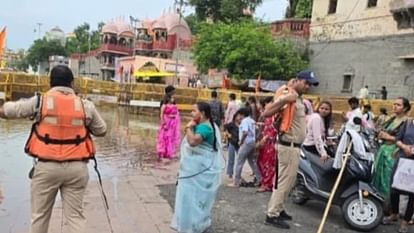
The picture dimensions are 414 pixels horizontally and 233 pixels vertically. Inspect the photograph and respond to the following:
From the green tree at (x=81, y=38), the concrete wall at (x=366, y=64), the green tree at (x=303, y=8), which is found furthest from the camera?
the green tree at (x=81, y=38)

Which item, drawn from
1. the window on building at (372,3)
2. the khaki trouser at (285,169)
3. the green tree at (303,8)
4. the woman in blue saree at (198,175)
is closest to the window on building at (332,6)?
the window on building at (372,3)

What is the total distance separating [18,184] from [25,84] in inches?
966

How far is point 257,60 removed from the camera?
88.6 feet

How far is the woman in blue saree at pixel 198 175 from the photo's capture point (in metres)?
5.39

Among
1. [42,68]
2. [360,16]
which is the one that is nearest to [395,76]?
[360,16]

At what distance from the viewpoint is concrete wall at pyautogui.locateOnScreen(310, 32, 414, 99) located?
22547mm

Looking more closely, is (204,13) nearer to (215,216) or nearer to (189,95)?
(189,95)

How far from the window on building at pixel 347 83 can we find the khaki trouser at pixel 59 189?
75.5ft

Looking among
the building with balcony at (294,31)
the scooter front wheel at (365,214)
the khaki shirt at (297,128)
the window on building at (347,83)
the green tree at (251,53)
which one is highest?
the building with balcony at (294,31)

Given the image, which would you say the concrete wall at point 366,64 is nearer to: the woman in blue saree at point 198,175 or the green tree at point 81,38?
the woman in blue saree at point 198,175

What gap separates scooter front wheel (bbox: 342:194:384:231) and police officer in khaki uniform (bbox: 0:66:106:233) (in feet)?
11.3

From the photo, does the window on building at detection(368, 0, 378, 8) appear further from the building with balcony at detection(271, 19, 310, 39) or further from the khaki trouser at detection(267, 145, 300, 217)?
the khaki trouser at detection(267, 145, 300, 217)

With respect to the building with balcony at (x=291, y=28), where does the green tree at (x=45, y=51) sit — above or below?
below

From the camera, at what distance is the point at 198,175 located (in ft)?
17.7
